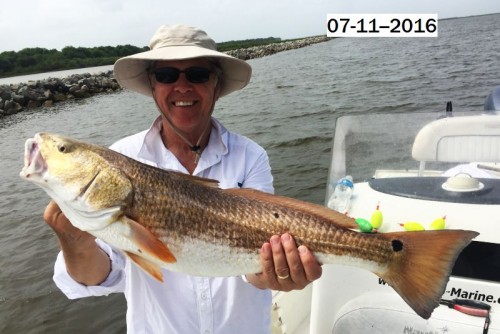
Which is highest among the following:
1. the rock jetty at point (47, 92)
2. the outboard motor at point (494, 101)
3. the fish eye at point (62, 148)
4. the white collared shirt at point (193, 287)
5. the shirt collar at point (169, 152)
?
the rock jetty at point (47, 92)

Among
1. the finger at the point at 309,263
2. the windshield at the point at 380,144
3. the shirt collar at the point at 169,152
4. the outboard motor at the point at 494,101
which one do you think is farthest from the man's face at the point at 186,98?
the outboard motor at the point at 494,101

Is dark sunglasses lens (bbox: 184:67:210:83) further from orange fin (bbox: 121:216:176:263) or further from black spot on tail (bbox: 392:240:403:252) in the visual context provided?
black spot on tail (bbox: 392:240:403:252)

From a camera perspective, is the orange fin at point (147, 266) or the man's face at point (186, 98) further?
the man's face at point (186, 98)

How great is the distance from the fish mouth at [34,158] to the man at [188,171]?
429mm

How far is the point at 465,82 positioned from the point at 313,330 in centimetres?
2080

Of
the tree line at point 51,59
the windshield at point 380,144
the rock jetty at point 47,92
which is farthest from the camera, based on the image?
the tree line at point 51,59

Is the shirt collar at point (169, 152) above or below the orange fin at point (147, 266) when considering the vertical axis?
above

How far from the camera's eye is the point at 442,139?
4223 mm

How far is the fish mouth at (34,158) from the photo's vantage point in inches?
75.0

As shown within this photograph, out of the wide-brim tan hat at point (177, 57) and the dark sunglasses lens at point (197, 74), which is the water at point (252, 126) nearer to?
the wide-brim tan hat at point (177, 57)

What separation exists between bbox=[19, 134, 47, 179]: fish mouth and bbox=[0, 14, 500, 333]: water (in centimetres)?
556

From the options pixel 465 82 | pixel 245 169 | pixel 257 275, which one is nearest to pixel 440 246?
pixel 257 275

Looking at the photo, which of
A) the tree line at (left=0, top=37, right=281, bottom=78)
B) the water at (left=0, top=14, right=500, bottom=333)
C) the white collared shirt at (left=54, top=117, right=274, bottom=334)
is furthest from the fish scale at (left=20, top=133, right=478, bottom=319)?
the tree line at (left=0, top=37, right=281, bottom=78)

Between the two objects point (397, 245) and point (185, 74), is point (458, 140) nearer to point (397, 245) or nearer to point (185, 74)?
point (397, 245)
